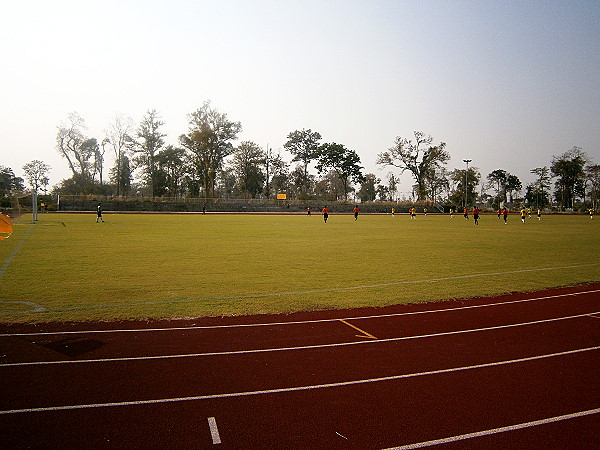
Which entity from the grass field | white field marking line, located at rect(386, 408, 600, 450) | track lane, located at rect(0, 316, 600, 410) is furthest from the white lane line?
the grass field

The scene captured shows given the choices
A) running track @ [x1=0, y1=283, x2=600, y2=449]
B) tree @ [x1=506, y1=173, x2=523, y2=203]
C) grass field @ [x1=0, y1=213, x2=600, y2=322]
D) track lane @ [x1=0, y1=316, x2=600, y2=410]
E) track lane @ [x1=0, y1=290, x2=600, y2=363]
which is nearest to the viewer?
running track @ [x1=0, y1=283, x2=600, y2=449]

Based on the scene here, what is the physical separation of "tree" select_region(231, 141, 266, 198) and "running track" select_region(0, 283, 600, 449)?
8067cm

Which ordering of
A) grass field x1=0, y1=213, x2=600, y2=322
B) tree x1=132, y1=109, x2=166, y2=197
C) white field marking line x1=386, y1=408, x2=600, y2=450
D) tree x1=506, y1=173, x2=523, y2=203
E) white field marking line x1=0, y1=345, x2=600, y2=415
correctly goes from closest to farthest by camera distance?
white field marking line x1=386, y1=408, x2=600, y2=450 < white field marking line x1=0, y1=345, x2=600, y2=415 < grass field x1=0, y1=213, x2=600, y2=322 < tree x1=132, y1=109, x2=166, y2=197 < tree x1=506, y1=173, x2=523, y2=203

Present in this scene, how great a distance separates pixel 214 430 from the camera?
13.0 feet

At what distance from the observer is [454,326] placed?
742cm

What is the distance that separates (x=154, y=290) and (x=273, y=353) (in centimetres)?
509

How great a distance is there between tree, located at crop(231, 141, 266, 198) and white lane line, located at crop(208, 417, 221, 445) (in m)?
83.4

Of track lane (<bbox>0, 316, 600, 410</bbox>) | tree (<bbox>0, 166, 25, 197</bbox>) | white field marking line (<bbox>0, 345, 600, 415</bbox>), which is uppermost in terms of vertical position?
tree (<bbox>0, 166, 25, 197</bbox>)

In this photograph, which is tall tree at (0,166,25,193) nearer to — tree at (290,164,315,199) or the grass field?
tree at (290,164,315,199)

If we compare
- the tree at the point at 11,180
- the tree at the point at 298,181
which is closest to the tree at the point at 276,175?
the tree at the point at 298,181

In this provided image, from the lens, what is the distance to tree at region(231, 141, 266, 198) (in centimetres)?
8631

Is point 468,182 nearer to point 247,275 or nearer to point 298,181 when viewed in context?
point 298,181

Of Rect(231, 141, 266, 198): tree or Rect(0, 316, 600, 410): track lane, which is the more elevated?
Rect(231, 141, 266, 198): tree

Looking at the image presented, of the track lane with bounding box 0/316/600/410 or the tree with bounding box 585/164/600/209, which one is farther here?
the tree with bounding box 585/164/600/209
